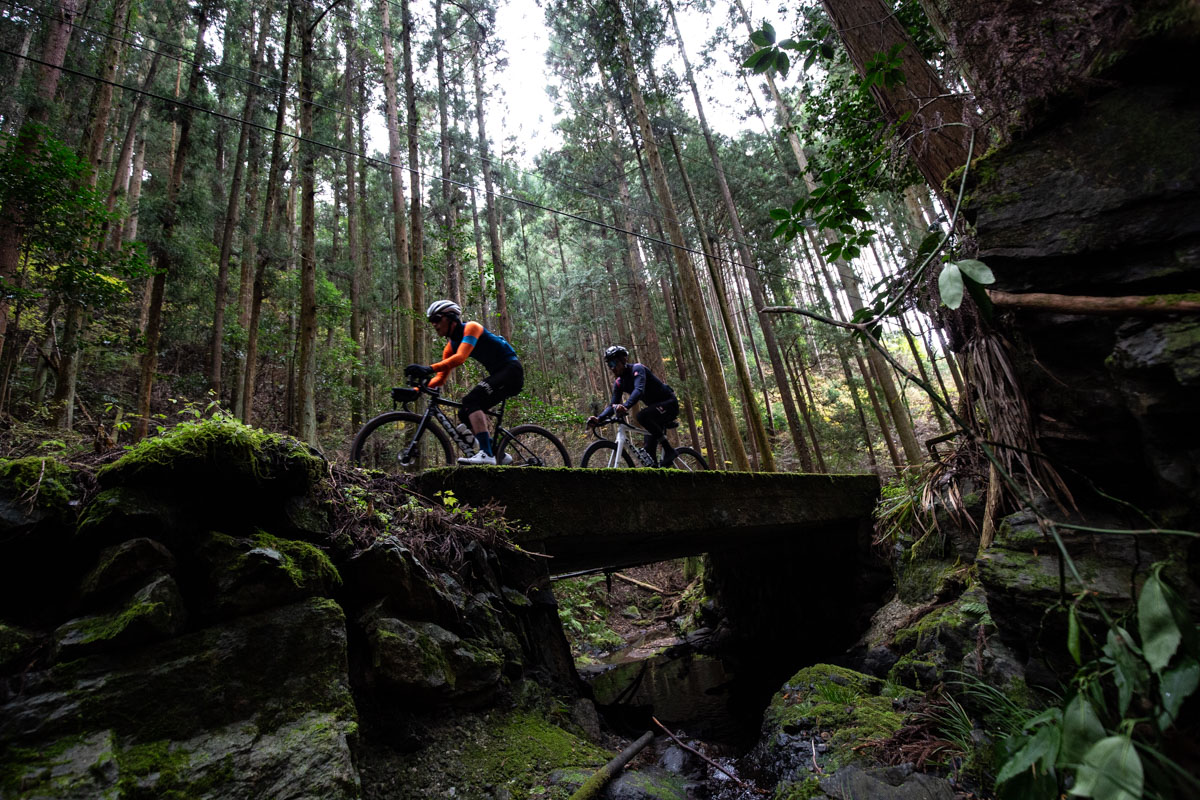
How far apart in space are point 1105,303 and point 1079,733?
1.45 metres

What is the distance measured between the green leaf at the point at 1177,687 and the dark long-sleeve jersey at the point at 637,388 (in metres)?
5.14

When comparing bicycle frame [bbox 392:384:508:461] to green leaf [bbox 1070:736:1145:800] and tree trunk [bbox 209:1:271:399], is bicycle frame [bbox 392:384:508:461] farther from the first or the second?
tree trunk [bbox 209:1:271:399]

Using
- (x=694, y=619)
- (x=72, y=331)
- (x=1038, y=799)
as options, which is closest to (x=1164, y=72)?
(x=1038, y=799)

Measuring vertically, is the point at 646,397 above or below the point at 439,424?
above

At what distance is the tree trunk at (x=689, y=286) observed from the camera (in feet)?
29.2

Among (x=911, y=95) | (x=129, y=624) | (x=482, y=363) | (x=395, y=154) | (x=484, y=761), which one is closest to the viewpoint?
(x=129, y=624)

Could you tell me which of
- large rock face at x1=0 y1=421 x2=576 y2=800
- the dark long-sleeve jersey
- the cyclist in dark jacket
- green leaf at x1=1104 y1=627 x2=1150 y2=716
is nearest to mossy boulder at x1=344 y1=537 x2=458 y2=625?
large rock face at x1=0 y1=421 x2=576 y2=800

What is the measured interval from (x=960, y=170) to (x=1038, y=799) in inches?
108

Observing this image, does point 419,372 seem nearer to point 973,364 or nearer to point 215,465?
point 215,465

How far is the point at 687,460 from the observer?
7859 mm

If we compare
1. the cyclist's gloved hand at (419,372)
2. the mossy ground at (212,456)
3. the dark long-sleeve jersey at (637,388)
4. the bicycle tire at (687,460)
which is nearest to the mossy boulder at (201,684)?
the mossy ground at (212,456)

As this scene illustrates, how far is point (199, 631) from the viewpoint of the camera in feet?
7.15

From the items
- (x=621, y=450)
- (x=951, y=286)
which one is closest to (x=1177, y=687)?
(x=951, y=286)

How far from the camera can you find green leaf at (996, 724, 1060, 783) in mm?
1265
